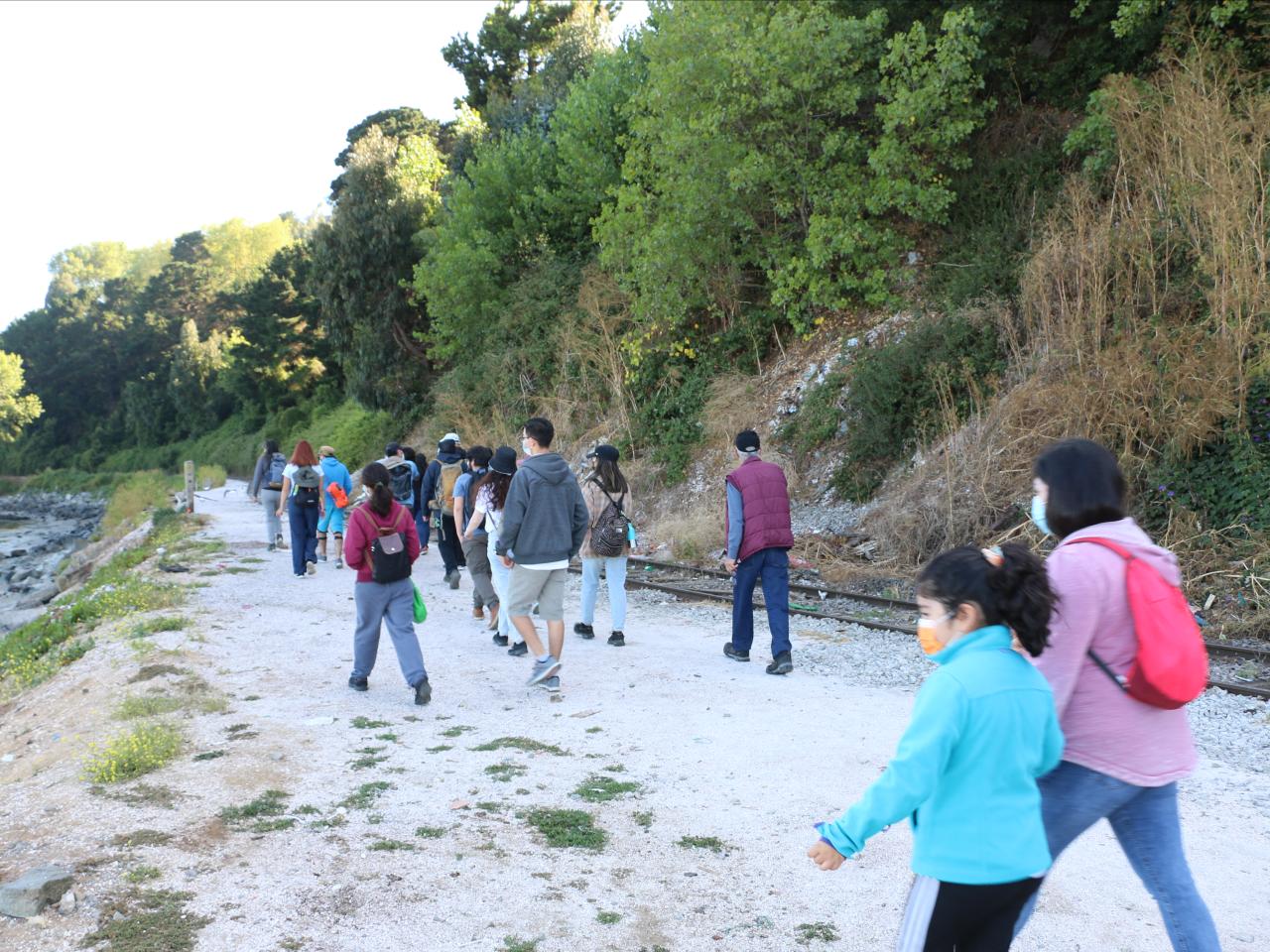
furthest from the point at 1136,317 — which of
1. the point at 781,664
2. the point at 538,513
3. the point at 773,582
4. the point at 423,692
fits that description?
the point at 423,692

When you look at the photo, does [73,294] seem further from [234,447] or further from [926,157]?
[926,157]

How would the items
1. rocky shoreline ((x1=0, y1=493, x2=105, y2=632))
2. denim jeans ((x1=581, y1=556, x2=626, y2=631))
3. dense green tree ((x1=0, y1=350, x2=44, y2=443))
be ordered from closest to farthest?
denim jeans ((x1=581, y1=556, x2=626, y2=631))
rocky shoreline ((x1=0, y1=493, x2=105, y2=632))
dense green tree ((x1=0, y1=350, x2=44, y2=443))

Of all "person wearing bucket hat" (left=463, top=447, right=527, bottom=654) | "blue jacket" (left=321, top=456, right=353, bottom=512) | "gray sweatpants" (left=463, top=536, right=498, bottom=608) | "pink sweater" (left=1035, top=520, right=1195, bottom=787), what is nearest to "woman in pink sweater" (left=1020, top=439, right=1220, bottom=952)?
"pink sweater" (left=1035, top=520, right=1195, bottom=787)

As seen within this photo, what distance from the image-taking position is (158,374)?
72.8 meters

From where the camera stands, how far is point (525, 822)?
5.14 m

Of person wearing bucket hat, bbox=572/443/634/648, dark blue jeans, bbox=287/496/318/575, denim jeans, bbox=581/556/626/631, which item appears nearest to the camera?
person wearing bucket hat, bbox=572/443/634/648

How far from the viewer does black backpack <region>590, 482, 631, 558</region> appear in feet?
30.2

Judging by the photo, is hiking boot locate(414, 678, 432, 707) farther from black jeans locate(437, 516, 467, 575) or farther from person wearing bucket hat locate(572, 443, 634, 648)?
black jeans locate(437, 516, 467, 575)

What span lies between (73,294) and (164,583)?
82.6m

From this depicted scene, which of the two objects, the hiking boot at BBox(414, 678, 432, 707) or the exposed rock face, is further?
the hiking boot at BBox(414, 678, 432, 707)

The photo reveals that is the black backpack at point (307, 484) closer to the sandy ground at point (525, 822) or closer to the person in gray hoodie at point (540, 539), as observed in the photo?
the sandy ground at point (525, 822)

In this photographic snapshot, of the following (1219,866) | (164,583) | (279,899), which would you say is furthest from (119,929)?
(164,583)

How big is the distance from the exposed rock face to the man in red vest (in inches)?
204

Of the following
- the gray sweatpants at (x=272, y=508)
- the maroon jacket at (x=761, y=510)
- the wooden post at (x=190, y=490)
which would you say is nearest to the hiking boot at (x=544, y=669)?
the maroon jacket at (x=761, y=510)
